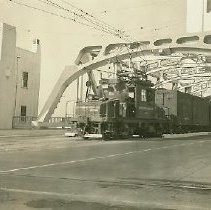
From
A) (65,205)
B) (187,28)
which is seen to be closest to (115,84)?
(65,205)

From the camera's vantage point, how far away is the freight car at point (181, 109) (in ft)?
108

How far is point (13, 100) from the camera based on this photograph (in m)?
37.9

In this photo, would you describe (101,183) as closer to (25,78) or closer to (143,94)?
(143,94)

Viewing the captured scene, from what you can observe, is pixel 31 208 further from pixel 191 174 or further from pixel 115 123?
pixel 115 123

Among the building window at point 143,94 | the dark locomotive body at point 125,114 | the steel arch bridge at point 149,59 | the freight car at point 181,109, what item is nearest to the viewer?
the dark locomotive body at point 125,114

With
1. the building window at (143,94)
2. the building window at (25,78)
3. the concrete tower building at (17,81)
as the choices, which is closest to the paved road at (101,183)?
the building window at (143,94)

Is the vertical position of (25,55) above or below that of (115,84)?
above

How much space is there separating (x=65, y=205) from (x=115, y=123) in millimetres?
17463

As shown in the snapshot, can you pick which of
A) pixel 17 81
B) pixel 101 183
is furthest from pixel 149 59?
pixel 101 183

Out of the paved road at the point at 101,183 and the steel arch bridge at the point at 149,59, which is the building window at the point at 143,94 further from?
the paved road at the point at 101,183

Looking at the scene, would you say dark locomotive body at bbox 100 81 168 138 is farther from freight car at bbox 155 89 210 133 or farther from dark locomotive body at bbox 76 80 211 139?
→ freight car at bbox 155 89 210 133

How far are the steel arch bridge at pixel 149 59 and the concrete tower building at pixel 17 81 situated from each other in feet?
8.99

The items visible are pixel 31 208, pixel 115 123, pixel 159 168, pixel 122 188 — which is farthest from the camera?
pixel 115 123

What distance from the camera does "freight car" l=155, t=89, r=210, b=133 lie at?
32.8m
